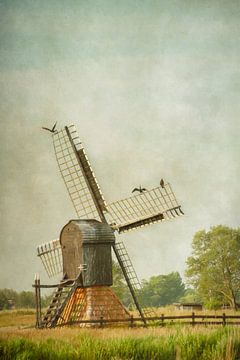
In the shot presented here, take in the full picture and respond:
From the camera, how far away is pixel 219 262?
73.5 ft

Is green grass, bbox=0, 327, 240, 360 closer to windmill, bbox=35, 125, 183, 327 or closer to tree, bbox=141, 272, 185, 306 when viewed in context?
windmill, bbox=35, 125, 183, 327

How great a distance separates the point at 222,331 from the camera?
33.7ft

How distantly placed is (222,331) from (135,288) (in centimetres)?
490

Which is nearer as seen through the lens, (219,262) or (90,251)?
(90,251)

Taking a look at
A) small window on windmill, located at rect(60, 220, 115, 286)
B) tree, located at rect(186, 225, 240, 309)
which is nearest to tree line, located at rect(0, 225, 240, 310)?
tree, located at rect(186, 225, 240, 309)

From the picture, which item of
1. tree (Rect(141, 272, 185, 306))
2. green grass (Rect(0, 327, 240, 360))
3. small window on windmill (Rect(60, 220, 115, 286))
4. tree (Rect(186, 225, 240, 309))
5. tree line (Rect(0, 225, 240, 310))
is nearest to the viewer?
green grass (Rect(0, 327, 240, 360))

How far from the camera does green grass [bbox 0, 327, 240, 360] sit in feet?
29.2

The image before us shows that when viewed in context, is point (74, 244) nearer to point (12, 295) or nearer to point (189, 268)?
point (12, 295)

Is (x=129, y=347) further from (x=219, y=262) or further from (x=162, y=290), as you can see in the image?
(x=162, y=290)

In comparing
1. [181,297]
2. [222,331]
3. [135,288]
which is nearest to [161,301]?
[181,297]

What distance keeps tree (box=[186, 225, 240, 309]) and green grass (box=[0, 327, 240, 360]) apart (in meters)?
12.5

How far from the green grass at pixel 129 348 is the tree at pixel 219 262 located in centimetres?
1250

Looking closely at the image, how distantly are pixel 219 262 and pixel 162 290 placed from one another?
13.5 meters

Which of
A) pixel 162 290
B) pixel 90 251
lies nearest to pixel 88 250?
pixel 90 251
